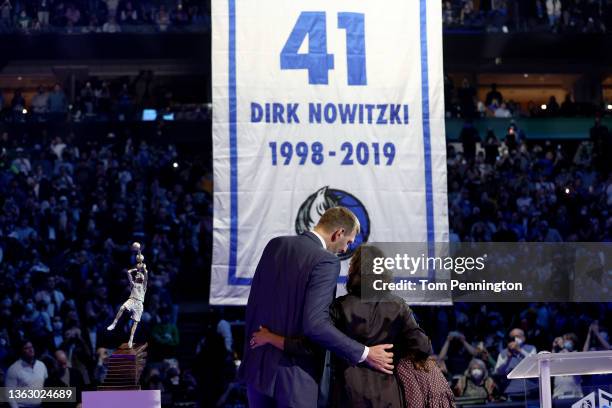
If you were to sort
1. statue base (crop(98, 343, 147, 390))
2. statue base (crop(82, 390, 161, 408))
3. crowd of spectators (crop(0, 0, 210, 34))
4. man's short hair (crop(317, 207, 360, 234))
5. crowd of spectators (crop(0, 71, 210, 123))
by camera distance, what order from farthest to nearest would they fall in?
1. crowd of spectators (crop(0, 0, 210, 34))
2. crowd of spectators (crop(0, 71, 210, 123))
3. statue base (crop(98, 343, 147, 390))
4. statue base (crop(82, 390, 161, 408))
5. man's short hair (crop(317, 207, 360, 234))

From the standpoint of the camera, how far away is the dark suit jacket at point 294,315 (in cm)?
386

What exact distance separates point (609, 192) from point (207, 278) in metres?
6.24

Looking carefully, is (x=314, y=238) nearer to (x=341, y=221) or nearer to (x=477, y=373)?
(x=341, y=221)

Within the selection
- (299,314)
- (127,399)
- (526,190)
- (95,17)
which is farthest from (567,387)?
(95,17)

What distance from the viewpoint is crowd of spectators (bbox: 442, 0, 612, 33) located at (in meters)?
18.5

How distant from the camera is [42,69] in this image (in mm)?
21000

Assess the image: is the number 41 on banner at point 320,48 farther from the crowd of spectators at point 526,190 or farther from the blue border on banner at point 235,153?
the crowd of spectators at point 526,190

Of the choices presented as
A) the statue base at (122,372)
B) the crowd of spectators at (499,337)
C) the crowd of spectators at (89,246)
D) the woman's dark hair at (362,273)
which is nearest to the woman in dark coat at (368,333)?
the woman's dark hair at (362,273)

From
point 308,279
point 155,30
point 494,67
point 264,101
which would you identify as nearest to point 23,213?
point 155,30

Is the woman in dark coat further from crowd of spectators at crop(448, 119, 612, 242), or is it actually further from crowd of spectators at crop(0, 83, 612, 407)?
crowd of spectators at crop(448, 119, 612, 242)

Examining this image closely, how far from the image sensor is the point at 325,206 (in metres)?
6.84

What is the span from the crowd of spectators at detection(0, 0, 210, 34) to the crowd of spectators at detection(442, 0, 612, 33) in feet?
16.2

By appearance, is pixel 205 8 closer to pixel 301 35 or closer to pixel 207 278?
pixel 207 278

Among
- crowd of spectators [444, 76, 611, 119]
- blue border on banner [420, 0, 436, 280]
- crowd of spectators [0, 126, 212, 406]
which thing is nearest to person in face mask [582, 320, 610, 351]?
blue border on banner [420, 0, 436, 280]
